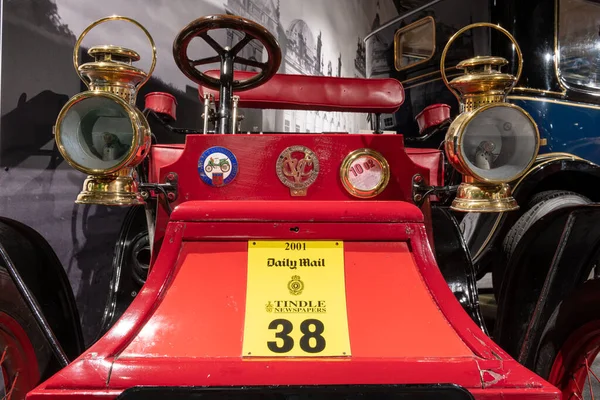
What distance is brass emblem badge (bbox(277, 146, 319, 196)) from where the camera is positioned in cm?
139

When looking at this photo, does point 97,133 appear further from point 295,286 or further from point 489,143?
point 489,143

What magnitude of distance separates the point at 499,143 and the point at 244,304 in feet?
2.85

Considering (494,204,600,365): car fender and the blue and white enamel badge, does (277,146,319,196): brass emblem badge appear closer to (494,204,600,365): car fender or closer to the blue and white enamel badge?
the blue and white enamel badge

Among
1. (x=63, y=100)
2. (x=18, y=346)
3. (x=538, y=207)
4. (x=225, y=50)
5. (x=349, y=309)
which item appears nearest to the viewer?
(x=349, y=309)

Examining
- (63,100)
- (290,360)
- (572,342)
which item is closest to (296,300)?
(290,360)

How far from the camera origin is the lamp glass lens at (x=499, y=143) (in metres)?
1.29

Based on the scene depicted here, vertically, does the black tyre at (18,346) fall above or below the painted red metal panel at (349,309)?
below

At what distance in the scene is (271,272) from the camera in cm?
119

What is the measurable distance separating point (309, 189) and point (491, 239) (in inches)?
73.0

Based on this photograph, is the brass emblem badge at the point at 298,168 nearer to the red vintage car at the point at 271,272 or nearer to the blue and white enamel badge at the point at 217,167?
the red vintage car at the point at 271,272

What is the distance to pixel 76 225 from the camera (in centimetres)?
252

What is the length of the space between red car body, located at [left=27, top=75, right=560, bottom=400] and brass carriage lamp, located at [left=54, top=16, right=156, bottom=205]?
0.13 m

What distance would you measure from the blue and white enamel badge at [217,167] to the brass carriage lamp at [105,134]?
18 cm

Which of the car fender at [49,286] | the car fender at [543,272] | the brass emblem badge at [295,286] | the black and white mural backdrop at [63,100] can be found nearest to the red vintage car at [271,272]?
the brass emblem badge at [295,286]
